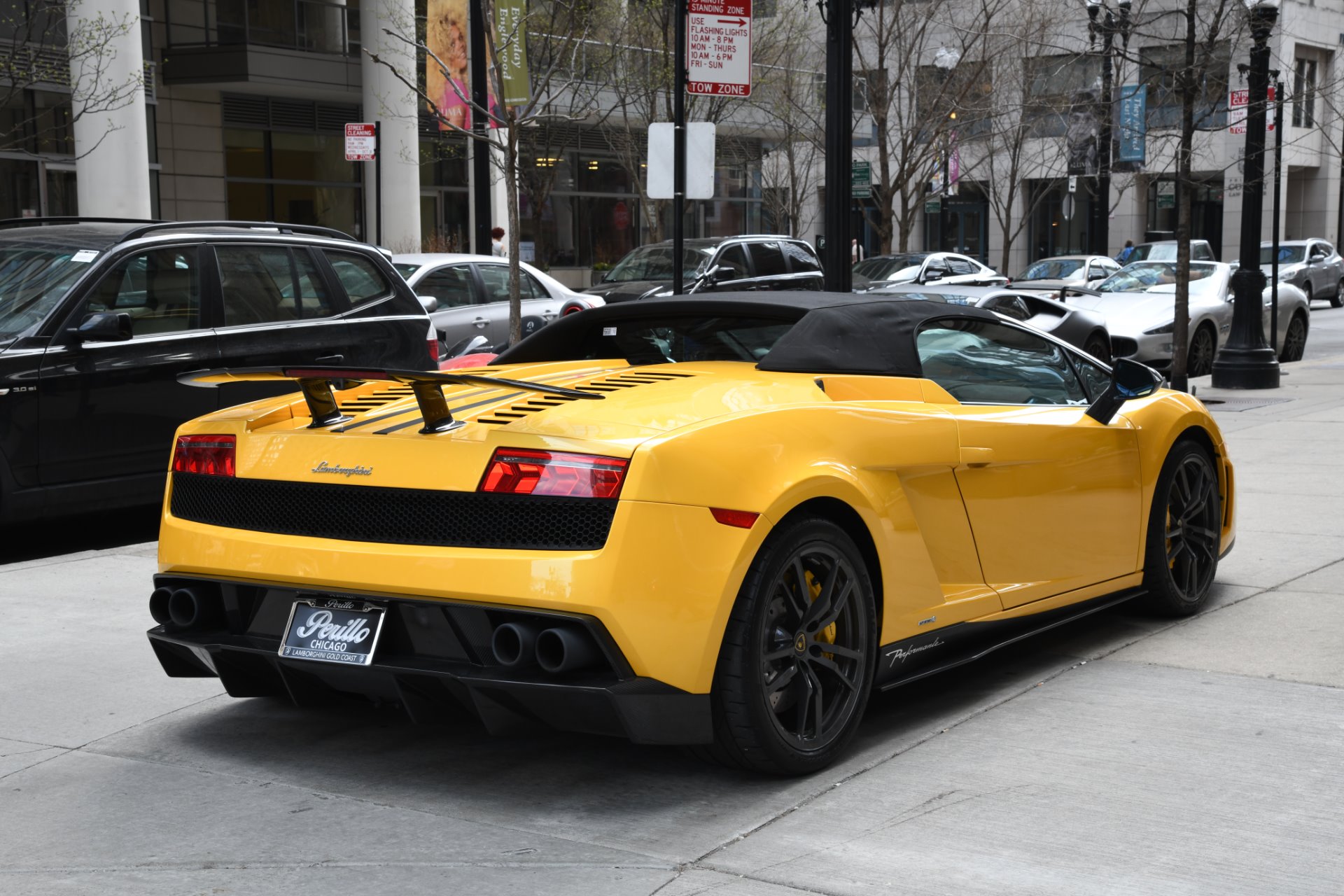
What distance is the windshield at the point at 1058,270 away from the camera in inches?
1356

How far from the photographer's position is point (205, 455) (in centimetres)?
465

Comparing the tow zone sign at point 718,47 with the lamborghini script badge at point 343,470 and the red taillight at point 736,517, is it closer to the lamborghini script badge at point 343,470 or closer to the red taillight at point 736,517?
the lamborghini script badge at point 343,470

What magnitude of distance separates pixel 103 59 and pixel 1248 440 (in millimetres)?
16903

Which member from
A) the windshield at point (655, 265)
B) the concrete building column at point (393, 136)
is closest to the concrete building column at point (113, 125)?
the concrete building column at point (393, 136)

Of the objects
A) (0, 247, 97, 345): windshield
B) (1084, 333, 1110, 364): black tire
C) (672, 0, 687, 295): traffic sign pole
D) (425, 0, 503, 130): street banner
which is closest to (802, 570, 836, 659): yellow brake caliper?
(0, 247, 97, 345): windshield

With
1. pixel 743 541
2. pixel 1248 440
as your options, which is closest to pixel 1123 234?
pixel 1248 440

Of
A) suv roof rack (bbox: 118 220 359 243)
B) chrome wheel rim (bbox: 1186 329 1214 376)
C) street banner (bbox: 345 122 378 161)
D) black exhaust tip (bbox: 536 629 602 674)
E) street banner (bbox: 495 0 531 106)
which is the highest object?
street banner (bbox: 495 0 531 106)

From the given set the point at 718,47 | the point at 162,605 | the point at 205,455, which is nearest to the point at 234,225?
the point at 718,47

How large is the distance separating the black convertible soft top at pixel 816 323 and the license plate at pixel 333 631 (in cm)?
160

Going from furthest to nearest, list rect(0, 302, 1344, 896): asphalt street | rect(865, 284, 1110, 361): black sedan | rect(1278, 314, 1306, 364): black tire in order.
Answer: rect(1278, 314, 1306, 364): black tire < rect(865, 284, 1110, 361): black sedan < rect(0, 302, 1344, 896): asphalt street

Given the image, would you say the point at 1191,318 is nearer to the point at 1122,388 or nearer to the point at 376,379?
the point at 1122,388

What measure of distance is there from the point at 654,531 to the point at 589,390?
2.78 ft

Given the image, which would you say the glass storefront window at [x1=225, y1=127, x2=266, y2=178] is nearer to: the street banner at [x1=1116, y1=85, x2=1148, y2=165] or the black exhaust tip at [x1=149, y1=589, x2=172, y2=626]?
the street banner at [x1=1116, y1=85, x2=1148, y2=165]

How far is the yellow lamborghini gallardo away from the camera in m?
3.96
